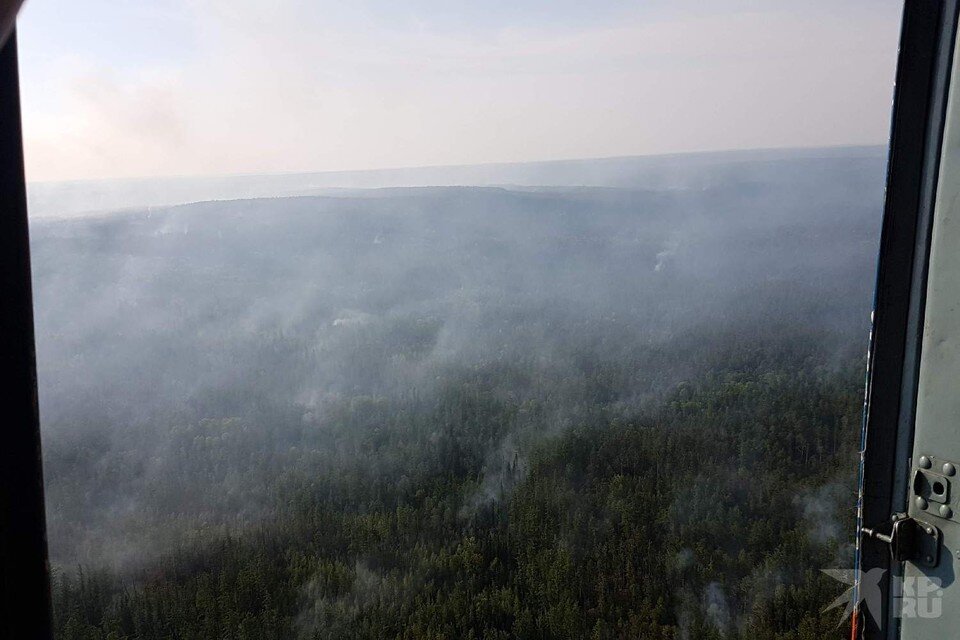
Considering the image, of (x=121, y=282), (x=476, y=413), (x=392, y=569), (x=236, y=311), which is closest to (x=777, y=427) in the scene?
(x=476, y=413)

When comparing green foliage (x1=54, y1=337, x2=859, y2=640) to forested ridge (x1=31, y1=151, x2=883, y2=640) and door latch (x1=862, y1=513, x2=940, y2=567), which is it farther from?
door latch (x1=862, y1=513, x2=940, y2=567)

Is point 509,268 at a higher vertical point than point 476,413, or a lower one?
higher

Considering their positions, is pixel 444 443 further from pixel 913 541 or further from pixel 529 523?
pixel 913 541

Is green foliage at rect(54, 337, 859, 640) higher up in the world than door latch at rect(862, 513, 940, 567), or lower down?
lower down

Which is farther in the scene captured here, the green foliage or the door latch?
the green foliage

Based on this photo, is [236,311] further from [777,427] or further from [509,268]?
[777,427]

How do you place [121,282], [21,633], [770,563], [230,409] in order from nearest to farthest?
[21,633] < [770,563] < [121,282] < [230,409]

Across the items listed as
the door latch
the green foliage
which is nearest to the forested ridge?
the green foliage

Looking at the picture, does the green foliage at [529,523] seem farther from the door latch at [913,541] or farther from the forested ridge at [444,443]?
the door latch at [913,541]

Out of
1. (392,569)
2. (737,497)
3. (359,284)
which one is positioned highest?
(359,284)
